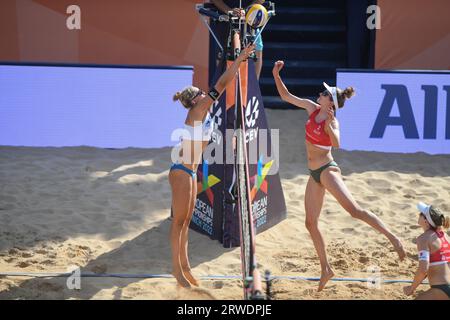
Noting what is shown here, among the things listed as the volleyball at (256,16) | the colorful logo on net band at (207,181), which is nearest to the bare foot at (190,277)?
the colorful logo on net band at (207,181)

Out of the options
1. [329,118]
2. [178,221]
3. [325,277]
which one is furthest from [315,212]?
[178,221]

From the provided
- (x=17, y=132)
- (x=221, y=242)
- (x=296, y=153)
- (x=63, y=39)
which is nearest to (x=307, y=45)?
(x=296, y=153)

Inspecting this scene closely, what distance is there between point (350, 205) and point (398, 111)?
159 inches

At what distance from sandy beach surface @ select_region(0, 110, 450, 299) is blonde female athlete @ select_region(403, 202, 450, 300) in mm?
960

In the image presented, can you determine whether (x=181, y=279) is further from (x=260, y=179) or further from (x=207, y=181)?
(x=260, y=179)

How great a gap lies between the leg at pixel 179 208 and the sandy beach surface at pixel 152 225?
0.16 meters

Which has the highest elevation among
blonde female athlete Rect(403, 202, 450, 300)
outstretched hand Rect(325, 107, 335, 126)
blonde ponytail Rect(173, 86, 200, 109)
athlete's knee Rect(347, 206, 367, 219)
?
blonde ponytail Rect(173, 86, 200, 109)

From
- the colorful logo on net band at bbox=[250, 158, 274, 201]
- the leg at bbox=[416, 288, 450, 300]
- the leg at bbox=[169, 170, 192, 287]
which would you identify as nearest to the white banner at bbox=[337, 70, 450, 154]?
the colorful logo on net band at bbox=[250, 158, 274, 201]

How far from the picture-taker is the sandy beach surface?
7.09 metres

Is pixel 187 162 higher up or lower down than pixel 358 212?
higher up

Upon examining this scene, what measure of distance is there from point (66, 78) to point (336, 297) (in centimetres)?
512

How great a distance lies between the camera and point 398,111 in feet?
34.2

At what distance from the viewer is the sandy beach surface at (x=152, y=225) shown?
7094mm

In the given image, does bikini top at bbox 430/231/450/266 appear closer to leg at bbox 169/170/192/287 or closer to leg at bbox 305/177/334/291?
leg at bbox 305/177/334/291
